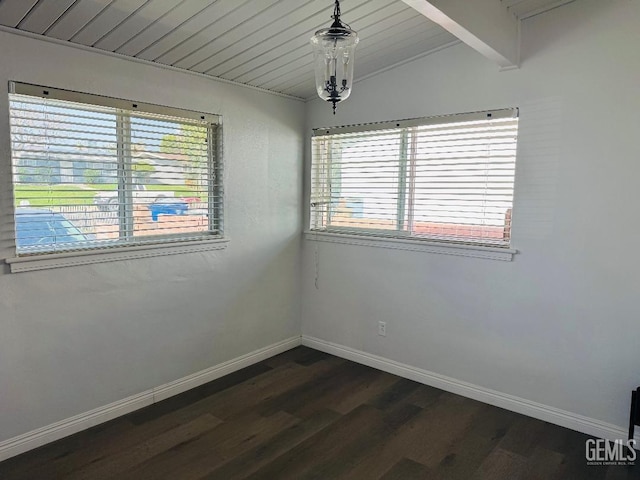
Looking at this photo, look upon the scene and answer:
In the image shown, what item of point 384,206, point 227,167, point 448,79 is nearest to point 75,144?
point 227,167

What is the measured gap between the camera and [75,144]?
8.21ft

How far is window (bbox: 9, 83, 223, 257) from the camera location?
235 centimetres

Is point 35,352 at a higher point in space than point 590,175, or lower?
lower

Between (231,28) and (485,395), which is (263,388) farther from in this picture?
(231,28)

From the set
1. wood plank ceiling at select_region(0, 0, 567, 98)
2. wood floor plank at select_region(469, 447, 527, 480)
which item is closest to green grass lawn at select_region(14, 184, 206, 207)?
wood plank ceiling at select_region(0, 0, 567, 98)

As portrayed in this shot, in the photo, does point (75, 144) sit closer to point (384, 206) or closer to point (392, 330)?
point (384, 206)

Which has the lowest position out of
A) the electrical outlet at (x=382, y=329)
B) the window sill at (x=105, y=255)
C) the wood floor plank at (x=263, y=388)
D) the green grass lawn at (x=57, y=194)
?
the wood floor plank at (x=263, y=388)

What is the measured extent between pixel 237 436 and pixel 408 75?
8.77ft

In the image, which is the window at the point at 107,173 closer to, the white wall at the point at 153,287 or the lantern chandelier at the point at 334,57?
the white wall at the point at 153,287

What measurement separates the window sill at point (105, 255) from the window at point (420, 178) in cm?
108

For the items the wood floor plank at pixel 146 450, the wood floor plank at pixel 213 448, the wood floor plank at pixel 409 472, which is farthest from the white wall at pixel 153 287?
the wood floor plank at pixel 409 472

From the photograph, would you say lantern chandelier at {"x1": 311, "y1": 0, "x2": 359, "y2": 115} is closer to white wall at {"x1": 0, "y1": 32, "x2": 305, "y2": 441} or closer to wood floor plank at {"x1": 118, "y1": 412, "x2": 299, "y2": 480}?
white wall at {"x1": 0, "y1": 32, "x2": 305, "y2": 441}

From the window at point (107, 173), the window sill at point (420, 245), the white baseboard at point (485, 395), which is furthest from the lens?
the window sill at point (420, 245)

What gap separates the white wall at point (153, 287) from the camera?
2.35 metres
